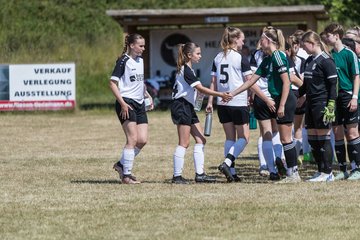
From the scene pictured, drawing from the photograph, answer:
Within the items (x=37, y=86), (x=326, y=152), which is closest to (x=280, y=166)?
(x=326, y=152)

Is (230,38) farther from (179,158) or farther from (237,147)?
(179,158)

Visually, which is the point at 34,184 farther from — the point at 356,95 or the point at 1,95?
the point at 1,95

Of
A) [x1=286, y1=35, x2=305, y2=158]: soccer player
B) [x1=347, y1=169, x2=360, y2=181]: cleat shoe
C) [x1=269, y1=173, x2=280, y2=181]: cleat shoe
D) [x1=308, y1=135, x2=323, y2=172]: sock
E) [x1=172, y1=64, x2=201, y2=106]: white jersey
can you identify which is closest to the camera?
[x1=172, y1=64, x2=201, y2=106]: white jersey

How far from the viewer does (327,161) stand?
38.3 feet

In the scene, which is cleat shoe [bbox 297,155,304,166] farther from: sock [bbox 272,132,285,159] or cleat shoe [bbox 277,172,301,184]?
cleat shoe [bbox 277,172,301,184]

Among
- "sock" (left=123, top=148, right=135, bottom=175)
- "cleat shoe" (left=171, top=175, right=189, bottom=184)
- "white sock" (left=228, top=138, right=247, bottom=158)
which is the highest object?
"white sock" (left=228, top=138, right=247, bottom=158)

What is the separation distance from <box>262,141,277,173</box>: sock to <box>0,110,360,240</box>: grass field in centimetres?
29

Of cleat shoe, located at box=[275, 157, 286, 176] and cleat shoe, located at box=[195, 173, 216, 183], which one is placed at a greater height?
cleat shoe, located at box=[275, 157, 286, 176]

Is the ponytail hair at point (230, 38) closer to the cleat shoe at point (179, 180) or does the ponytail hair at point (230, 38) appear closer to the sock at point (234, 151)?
the sock at point (234, 151)

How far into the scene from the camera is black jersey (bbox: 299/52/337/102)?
1137cm

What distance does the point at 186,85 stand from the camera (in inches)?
456

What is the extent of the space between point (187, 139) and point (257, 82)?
132 centimetres

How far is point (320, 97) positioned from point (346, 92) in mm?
592

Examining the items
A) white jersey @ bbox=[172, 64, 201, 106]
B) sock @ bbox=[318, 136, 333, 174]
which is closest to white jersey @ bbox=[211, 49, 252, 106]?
white jersey @ bbox=[172, 64, 201, 106]
